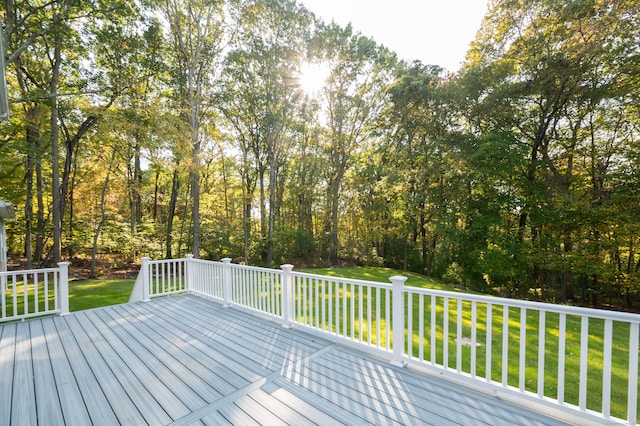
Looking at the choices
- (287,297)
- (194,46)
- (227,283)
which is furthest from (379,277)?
(194,46)

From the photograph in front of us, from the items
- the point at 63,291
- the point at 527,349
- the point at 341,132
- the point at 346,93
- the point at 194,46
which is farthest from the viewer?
the point at 341,132

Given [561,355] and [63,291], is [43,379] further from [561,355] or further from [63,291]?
[561,355]

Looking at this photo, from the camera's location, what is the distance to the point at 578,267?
25.1 feet

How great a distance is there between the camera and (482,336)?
4797mm

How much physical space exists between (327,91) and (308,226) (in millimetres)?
7852

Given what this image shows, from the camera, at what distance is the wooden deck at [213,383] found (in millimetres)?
2020

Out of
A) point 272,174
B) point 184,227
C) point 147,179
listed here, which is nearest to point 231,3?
point 272,174

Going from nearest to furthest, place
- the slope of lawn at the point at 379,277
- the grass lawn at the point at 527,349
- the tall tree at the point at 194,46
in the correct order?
the grass lawn at the point at 527,349 < the tall tree at the point at 194,46 < the slope of lawn at the point at 379,277

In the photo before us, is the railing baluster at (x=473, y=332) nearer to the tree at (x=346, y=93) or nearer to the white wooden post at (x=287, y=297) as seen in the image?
the white wooden post at (x=287, y=297)

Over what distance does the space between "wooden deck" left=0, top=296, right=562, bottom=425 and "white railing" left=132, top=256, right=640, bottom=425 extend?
0.28 m

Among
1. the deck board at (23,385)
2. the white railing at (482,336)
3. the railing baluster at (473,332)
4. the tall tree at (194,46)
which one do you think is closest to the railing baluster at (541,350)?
the white railing at (482,336)

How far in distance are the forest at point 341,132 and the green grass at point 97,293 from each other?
1.64 metres

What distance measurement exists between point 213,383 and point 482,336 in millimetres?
4573

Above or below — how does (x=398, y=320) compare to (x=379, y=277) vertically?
above
